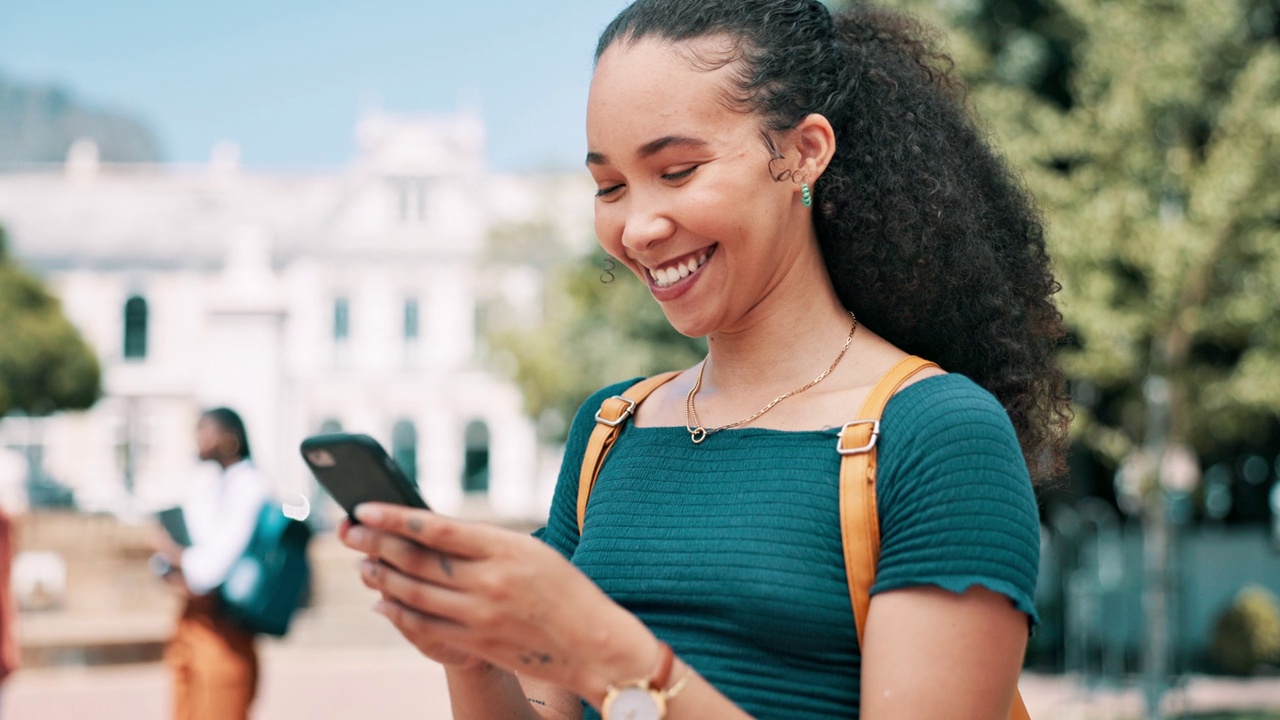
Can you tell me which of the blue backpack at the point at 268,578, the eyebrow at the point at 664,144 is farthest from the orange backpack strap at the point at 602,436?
the blue backpack at the point at 268,578

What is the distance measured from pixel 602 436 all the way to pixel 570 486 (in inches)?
3.5

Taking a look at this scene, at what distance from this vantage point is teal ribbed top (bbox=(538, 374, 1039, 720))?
4.25 ft

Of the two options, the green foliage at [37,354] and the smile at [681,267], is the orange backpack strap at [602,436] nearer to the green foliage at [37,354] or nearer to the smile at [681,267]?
the smile at [681,267]

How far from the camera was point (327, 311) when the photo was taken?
45.7m

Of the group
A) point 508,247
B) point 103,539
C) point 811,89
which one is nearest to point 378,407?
point 508,247

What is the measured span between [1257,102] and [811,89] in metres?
9.78

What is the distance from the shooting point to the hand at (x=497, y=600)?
1.08 metres

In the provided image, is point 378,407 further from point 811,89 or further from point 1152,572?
point 811,89

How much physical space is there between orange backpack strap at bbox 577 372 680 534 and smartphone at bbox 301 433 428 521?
0.54 m

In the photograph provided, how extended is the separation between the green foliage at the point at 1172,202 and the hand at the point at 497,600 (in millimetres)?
9035

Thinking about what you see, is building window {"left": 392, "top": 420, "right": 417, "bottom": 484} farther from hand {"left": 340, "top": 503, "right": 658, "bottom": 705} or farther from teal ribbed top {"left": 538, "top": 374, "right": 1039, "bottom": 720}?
hand {"left": 340, "top": 503, "right": 658, "bottom": 705}

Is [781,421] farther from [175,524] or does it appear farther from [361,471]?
[175,524]

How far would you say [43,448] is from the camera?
4484cm

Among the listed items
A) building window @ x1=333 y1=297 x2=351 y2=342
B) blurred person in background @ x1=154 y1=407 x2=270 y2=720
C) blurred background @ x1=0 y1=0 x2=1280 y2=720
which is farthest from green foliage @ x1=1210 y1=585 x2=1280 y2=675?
building window @ x1=333 y1=297 x2=351 y2=342
